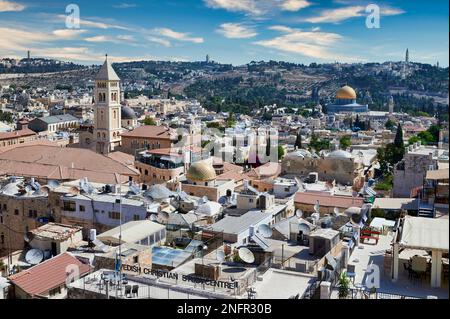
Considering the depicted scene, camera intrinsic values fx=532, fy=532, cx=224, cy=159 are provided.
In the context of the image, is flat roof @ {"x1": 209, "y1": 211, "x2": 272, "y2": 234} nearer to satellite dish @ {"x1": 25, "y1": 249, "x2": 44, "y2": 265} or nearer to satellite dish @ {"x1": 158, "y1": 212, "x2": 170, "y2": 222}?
satellite dish @ {"x1": 158, "y1": 212, "x2": 170, "y2": 222}

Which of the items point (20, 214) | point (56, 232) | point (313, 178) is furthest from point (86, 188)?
point (313, 178)

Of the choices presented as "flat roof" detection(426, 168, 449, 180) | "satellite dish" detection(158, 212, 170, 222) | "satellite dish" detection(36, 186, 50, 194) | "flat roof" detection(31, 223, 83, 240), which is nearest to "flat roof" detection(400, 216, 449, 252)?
"flat roof" detection(426, 168, 449, 180)

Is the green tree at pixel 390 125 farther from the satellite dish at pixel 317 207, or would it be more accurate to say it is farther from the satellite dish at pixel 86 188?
the satellite dish at pixel 86 188
